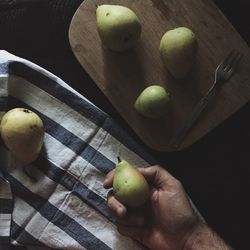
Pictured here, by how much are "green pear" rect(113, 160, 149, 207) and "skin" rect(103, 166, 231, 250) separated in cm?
2

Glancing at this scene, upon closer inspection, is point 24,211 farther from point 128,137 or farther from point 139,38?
point 139,38

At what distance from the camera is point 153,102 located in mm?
915

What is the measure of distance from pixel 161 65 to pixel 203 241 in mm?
377

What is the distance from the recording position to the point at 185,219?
0.91m

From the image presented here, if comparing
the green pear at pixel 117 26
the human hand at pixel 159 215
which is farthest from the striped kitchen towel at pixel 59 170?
the green pear at pixel 117 26

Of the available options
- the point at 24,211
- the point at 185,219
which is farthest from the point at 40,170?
the point at 185,219

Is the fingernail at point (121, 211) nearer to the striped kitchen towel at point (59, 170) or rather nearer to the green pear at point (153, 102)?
the striped kitchen towel at point (59, 170)

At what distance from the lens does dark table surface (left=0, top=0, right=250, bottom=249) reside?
1046 millimetres

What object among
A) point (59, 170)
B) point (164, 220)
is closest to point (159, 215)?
point (164, 220)

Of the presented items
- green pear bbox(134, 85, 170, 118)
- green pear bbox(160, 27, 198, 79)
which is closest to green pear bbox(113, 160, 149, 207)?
green pear bbox(134, 85, 170, 118)

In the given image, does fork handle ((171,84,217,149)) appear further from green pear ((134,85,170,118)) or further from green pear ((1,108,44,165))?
green pear ((1,108,44,165))

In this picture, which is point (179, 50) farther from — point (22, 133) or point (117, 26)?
point (22, 133)

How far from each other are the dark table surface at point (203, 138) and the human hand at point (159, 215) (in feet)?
0.38

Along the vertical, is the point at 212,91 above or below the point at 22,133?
above
